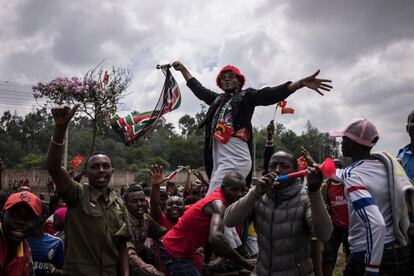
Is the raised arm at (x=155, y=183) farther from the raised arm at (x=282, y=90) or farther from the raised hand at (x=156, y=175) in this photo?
the raised arm at (x=282, y=90)

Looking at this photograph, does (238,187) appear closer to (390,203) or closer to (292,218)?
(292,218)

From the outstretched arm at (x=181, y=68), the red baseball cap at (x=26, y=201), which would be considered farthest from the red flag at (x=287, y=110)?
the red baseball cap at (x=26, y=201)

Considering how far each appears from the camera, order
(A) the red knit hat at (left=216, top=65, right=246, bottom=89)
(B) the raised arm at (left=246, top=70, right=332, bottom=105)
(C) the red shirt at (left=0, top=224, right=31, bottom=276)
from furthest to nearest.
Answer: (A) the red knit hat at (left=216, top=65, right=246, bottom=89) < (B) the raised arm at (left=246, top=70, right=332, bottom=105) < (C) the red shirt at (left=0, top=224, right=31, bottom=276)

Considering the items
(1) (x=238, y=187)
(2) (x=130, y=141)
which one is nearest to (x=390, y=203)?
(1) (x=238, y=187)

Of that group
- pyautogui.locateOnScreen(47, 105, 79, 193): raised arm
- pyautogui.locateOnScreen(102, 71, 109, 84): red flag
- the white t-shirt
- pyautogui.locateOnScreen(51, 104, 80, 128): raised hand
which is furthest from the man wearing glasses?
pyautogui.locateOnScreen(102, 71, 109, 84): red flag

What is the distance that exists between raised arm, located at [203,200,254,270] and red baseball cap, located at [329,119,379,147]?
1166 mm

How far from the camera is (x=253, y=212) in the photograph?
330 cm

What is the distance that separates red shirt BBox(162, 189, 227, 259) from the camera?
3.70 m

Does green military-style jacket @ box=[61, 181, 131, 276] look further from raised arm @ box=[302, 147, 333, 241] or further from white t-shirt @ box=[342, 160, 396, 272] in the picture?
white t-shirt @ box=[342, 160, 396, 272]

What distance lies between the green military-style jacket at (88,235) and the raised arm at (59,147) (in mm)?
101

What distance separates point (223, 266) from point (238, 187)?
70 centimetres

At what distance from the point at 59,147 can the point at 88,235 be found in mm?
730

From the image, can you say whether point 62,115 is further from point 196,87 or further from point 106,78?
point 106,78

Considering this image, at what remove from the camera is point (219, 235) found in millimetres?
3340
